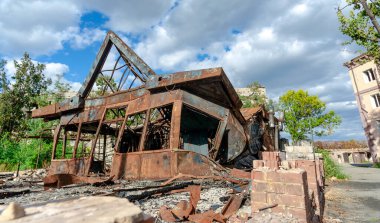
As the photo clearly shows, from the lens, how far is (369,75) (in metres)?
27.7

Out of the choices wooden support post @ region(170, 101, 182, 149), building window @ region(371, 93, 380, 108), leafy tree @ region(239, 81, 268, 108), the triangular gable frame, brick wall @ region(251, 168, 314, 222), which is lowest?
brick wall @ region(251, 168, 314, 222)

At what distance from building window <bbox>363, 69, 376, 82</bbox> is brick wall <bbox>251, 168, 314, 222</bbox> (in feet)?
103

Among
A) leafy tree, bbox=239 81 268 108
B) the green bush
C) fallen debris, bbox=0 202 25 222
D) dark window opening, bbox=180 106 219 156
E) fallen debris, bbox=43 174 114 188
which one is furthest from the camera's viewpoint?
leafy tree, bbox=239 81 268 108

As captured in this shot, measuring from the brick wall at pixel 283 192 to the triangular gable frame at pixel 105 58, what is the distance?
5.29m

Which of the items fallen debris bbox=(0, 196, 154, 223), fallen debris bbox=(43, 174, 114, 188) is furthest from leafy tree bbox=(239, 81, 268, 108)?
fallen debris bbox=(0, 196, 154, 223)

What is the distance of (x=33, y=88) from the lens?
26016 mm

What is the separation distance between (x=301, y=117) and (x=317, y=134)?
2.85m

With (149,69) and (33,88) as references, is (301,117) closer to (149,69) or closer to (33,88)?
(149,69)

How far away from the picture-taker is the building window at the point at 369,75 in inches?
1069

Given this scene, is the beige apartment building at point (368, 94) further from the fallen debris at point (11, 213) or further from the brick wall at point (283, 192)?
the fallen debris at point (11, 213)

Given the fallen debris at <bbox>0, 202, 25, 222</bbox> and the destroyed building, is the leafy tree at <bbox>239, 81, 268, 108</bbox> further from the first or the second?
the fallen debris at <bbox>0, 202, 25, 222</bbox>

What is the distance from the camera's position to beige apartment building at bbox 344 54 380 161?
26358mm

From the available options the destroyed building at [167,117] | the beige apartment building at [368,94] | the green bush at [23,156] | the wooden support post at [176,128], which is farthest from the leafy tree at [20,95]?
the beige apartment building at [368,94]

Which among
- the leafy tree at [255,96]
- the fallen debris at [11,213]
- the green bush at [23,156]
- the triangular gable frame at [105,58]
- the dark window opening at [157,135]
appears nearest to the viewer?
the fallen debris at [11,213]
